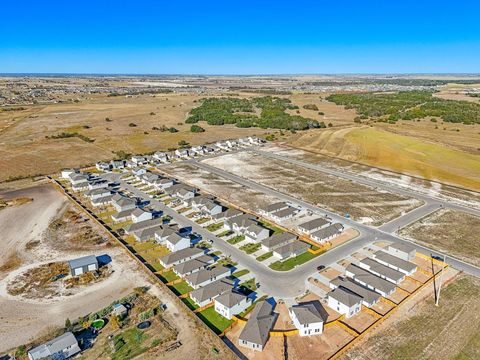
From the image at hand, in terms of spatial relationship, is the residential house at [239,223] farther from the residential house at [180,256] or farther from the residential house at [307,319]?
the residential house at [307,319]

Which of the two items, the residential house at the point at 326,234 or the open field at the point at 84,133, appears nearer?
the residential house at the point at 326,234

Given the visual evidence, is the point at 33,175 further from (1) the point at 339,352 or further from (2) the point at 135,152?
(1) the point at 339,352

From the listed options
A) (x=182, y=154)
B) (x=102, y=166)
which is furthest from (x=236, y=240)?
(x=182, y=154)

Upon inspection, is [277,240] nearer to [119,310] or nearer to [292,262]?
[292,262]

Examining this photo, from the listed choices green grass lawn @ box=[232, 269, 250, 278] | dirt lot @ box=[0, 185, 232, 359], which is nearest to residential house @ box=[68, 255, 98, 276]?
dirt lot @ box=[0, 185, 232, 359]

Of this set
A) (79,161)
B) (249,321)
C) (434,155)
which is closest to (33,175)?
(79,161)

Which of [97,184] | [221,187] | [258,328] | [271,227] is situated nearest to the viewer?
[258,328]

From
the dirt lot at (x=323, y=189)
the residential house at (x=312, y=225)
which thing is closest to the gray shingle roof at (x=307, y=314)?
the residential house at (x=312, y=225)
